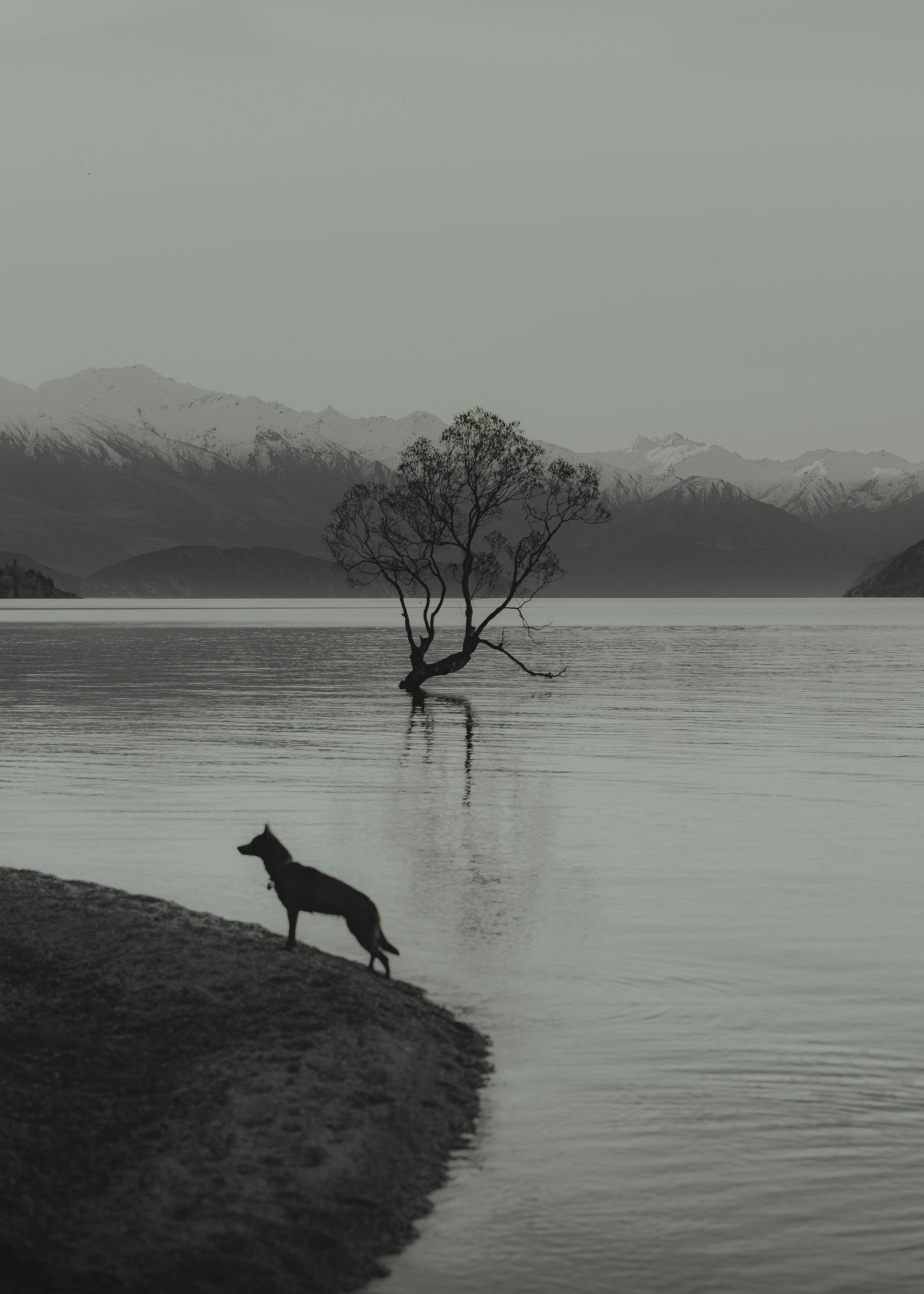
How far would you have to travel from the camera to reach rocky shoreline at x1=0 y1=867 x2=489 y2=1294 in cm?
896

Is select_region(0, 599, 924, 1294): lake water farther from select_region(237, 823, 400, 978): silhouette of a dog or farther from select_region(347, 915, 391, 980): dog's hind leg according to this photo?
select_region(237, 823, 400, 978): silhouette of a dog

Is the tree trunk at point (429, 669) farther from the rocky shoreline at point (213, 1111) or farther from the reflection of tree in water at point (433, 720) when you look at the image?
the rocky shoreline at point (213, 1111)

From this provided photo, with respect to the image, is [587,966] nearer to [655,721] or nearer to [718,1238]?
[718,1238]

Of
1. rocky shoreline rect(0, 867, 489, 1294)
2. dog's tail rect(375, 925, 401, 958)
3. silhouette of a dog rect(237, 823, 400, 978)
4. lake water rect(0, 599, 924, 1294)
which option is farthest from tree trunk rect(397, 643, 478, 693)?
rocky shoreline rect(0, 867, 489, 1294)

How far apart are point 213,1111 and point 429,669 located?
58727 mm

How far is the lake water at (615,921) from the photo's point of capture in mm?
9844

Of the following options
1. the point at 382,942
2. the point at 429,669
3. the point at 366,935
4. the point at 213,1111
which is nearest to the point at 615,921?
the point at 382,942

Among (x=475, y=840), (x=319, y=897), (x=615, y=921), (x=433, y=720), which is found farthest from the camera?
(x=433, y=720)

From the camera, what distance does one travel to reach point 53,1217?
9.12 meters

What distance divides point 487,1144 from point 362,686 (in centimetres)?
6174

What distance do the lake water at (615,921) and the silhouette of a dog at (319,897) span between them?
1291 millimetres

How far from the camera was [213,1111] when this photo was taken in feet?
35.9

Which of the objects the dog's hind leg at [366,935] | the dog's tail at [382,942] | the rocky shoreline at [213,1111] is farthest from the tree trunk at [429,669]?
the rocky shoreline at [213,1111]

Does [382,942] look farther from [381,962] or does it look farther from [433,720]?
[433,720]
